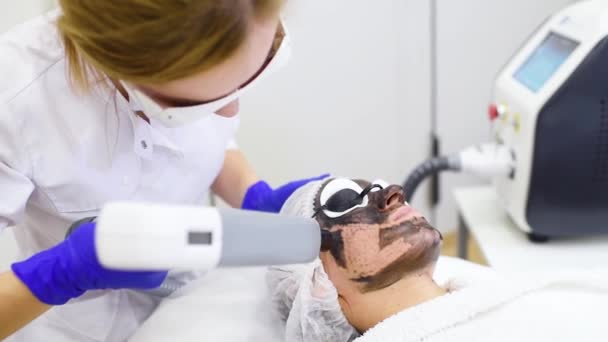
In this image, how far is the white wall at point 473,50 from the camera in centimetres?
210

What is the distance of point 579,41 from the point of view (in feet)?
3.71

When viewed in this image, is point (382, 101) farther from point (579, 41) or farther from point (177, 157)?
point (177, 157)

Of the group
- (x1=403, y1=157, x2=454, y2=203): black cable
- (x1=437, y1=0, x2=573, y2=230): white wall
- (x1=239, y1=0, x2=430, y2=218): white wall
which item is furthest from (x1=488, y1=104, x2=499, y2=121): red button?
(x1=437, y1=0, x2=573, y2=230): white wall

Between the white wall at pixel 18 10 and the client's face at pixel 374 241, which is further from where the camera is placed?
the white wall at pixel 18 10

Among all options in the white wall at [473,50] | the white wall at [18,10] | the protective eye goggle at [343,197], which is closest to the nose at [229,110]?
the protective eye goggle at [343,197]

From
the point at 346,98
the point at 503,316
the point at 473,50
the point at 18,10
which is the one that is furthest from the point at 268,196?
the point at 473,50

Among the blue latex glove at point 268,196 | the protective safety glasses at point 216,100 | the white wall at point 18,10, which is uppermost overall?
the white wall at point 18,10

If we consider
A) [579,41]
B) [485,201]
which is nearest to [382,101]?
[485,201]

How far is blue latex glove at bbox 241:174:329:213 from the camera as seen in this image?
3.57 feet

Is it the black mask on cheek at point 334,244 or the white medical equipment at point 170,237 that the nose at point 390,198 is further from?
the white medical equipment at point 170,237

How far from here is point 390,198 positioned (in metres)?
0.92

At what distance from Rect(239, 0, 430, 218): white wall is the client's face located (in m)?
1.01

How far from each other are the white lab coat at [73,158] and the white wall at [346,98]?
0.84 meters

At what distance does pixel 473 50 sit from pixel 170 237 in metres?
1.84
